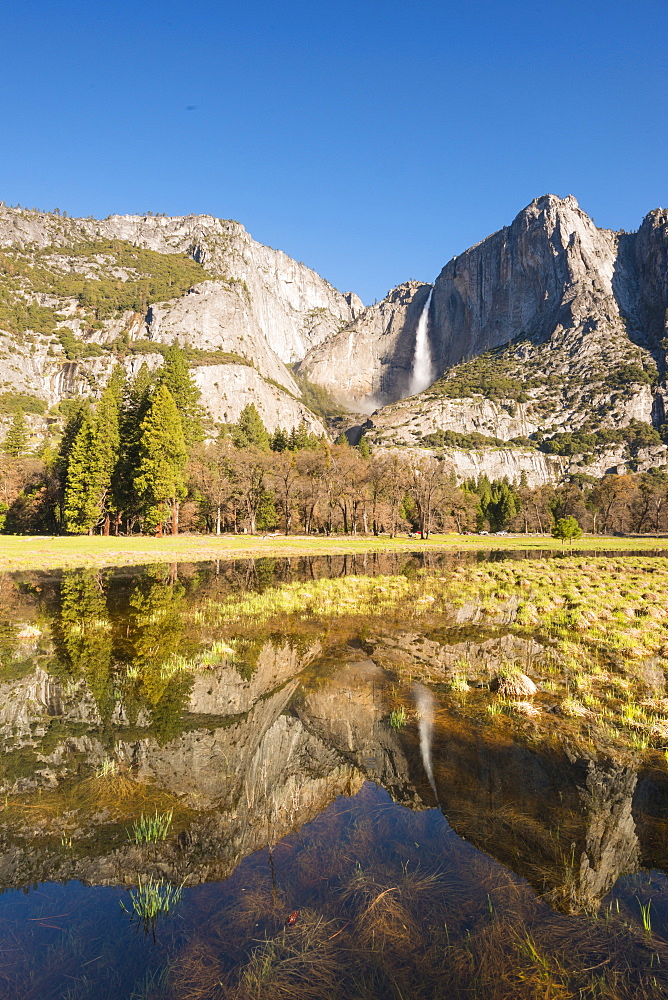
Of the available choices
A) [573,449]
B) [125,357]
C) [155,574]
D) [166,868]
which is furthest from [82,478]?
[573,449]

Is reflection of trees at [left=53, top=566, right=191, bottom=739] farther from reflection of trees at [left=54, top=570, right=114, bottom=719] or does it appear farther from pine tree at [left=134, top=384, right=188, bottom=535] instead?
pine tree at [left=134, top=384, right=188, bottom=535]

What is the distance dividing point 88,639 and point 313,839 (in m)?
10.3

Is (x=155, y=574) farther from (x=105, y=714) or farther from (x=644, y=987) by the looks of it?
(x=644, y=987)

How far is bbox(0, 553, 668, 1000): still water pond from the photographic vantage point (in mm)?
3412

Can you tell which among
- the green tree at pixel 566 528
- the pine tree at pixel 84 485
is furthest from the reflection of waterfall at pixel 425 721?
the green tree at pixel 566 528

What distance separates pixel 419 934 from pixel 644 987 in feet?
5.28

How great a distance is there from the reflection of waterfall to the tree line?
5249 centimetres

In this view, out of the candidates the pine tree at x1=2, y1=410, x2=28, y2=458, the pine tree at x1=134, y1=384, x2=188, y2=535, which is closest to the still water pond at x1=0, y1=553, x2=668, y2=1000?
the pine tree at x1=134, y1=384, x2=188, y2=535

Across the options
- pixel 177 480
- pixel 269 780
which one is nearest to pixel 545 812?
pixel 269 780

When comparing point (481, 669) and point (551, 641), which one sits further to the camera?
point (551, 641)

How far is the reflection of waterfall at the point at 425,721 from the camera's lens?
6.49m

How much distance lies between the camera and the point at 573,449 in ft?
630

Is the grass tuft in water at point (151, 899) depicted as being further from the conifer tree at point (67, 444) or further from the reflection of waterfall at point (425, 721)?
the conifer tree at point (67, 444)

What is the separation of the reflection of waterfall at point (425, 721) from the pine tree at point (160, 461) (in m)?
52.5
